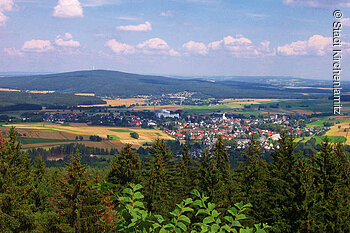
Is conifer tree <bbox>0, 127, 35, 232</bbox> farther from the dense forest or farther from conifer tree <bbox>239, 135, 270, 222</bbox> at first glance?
conifer tree <bbox>239, 135, 270, 222</bbox>

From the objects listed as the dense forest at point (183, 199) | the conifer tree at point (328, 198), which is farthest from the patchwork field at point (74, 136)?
the conifer tree at point (328, 198)

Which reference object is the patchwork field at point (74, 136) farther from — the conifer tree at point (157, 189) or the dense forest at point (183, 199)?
the conifer tree at point (157, 189)

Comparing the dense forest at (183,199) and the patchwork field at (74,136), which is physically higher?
the dense forest at (183,199)

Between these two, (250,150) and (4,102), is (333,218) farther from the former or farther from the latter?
(4,102)

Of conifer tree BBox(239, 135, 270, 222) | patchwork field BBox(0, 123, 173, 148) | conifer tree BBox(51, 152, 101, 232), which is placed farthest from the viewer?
patchwork field BBox(0, 123, 173, 148)

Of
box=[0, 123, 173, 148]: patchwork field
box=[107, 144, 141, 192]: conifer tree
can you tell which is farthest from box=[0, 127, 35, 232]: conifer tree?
box=[0, 123, 173, 148]: patchwork field

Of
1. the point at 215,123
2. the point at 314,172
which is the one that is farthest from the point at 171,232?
the point at 215,123

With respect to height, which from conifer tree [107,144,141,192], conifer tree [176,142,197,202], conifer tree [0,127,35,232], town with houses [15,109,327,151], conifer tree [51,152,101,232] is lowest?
town with houses [15,109,327,151]

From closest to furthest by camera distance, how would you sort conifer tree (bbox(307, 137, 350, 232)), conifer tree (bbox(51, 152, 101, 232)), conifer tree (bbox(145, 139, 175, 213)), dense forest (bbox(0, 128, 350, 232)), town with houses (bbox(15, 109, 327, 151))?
dense forest (bbox(0, 128, 350, 232)) → conifer tree (bbox(51, 152, 101, 232)) → conifer tree (bbox(307, 137, 350, 232)) → conifer tree (bbox(145, 139, 175, 213)) → town with houses (bbox(15, 109, 327, 151))

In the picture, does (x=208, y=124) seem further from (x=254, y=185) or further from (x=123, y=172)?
(x=254, y=185)
